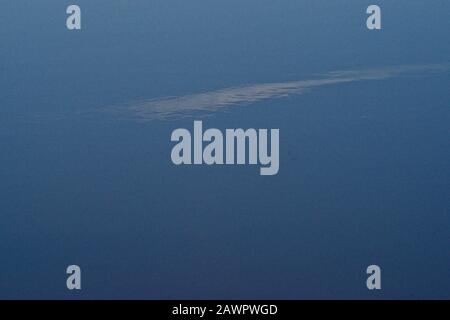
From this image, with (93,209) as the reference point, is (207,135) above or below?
above

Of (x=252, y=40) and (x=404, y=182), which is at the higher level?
(x=252, y=40)

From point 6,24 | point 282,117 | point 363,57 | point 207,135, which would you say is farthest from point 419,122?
point 6,24

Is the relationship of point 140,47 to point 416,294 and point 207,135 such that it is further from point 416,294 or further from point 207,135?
point 416,294
